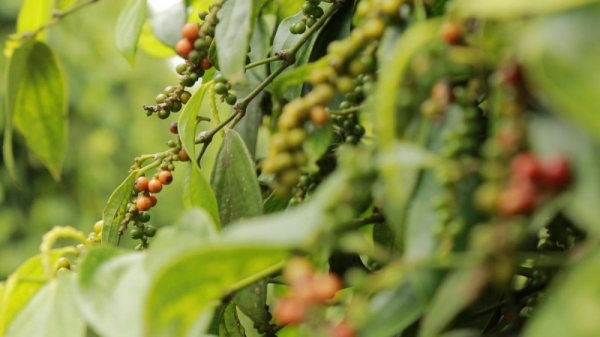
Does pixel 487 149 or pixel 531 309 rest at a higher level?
pixel 487 149

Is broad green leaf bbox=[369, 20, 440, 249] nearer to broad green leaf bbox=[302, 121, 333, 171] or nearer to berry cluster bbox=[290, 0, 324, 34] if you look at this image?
broad green leaf bbox=[302, 121, 333, 171]

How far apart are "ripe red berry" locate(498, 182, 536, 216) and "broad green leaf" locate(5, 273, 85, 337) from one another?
22 centimetres

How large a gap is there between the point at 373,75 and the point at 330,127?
0.03m

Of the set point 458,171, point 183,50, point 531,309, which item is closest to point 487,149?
point 458,171

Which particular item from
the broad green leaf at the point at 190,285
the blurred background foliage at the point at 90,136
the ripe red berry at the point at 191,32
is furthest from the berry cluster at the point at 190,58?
the blurred background foliage at the point at 90,136

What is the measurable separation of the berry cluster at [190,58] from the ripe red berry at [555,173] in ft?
0.90

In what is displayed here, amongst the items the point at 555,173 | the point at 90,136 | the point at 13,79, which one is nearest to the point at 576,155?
the point at 555,173

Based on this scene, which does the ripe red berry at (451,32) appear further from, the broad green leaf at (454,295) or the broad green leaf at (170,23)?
the broad green leaf at (170,23)

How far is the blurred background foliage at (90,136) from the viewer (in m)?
3.44

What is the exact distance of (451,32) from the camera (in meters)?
0.30

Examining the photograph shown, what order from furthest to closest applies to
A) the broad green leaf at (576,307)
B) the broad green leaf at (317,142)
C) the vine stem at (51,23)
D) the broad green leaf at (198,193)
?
the vine stem at (51,23) → the broad green leaf at (198,193) → the broad green leaf at (317,142) → the broad green leaf at (576,307)

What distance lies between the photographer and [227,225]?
494 mm

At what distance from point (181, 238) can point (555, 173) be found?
0.53 ft

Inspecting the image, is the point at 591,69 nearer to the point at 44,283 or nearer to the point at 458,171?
the point at 458,171
